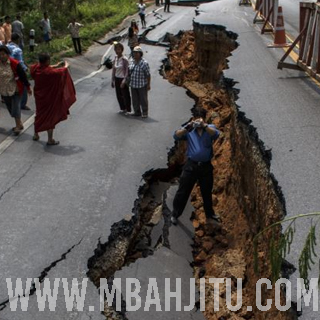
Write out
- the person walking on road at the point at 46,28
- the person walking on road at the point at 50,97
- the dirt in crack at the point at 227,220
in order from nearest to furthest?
the dirt in crack at the point at 227,220 → the person walking on road at the point at 50,97 → the person walking on road at the point at 46,28

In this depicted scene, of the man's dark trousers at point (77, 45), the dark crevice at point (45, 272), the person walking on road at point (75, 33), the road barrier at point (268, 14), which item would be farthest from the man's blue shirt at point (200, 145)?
the man's dark trousers at point (77, 45)

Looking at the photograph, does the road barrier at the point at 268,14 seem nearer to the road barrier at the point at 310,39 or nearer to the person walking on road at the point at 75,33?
the road barrier at the point at 310,39

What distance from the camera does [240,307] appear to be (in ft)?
16.4

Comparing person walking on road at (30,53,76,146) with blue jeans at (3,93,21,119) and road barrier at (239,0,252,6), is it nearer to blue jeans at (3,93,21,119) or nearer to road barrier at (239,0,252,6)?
blue jeans at (3,93,21,119)

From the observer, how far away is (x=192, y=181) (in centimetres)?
625

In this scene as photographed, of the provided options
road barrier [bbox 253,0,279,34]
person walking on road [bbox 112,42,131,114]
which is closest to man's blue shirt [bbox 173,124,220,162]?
person walking on road [bbox 112,42,131,114]

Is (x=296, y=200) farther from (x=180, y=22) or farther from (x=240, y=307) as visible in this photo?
(x=180, y=22)

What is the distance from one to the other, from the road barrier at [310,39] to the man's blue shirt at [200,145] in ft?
12.7

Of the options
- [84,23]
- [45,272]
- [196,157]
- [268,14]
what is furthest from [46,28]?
[45,272]

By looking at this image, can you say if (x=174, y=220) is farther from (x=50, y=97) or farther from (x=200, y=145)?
(x=50, y=97)

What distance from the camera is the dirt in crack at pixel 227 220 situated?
5.05 meters

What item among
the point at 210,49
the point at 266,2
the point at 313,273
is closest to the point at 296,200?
the point at 313,273

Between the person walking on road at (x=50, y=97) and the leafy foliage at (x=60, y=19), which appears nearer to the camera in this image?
the person walking on road at (x=50, y=97)

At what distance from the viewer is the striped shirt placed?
30.9 ft
